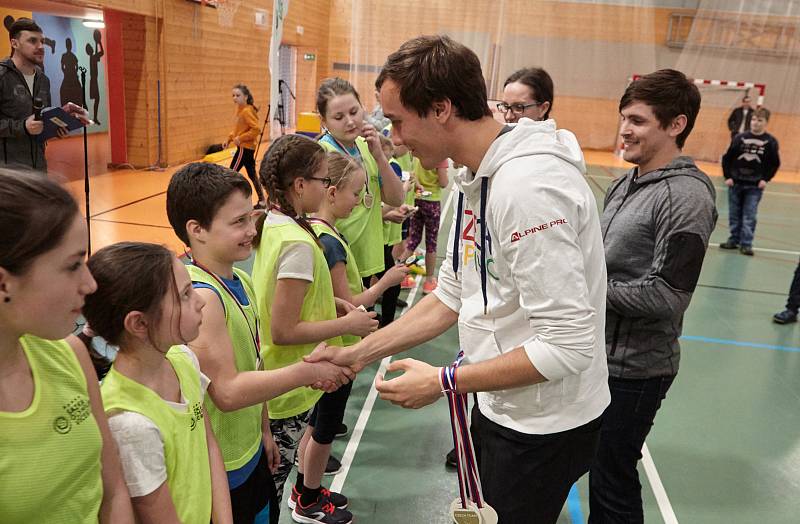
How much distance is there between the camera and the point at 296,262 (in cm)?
212

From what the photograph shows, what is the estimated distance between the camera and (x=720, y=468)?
339 centimetres

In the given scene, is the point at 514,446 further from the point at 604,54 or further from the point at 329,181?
the point at 604,54

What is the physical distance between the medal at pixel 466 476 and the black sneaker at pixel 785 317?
5.23 metres

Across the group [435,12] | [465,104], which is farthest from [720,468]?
[435,12]

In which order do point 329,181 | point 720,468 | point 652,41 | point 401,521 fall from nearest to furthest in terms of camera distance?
point 329,181 < point 401,521 < point 720,468 < point 652,41

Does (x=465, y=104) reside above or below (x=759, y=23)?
below

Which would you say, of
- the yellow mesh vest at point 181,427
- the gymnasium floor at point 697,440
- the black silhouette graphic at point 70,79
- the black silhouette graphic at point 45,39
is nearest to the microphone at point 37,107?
the gymnasium floor at point 697,440

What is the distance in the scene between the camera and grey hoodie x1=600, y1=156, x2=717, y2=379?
201cm

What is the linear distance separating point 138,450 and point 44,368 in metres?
0.30

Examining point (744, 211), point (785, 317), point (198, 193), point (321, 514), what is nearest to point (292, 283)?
point (198, 193)

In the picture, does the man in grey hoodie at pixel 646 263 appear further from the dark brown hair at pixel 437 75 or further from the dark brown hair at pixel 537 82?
the dark brown hair at pixel 537 82

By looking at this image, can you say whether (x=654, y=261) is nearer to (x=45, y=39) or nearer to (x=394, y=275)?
(x=394, y=275)

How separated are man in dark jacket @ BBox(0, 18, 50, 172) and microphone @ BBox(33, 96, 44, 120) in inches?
1.0

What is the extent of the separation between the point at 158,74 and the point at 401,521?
976cm
